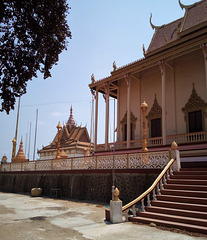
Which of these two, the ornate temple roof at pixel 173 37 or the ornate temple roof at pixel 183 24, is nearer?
the ornate temple roof at pixel 173 37

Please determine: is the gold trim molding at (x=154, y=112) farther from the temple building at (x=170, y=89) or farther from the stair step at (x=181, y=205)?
the stair step at (x=181, y=205)

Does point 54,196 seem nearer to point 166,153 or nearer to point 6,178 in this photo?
point 166,153

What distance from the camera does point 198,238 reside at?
555cm

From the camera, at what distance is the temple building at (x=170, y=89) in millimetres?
14195

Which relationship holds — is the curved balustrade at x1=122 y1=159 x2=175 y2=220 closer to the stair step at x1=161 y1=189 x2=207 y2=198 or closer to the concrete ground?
the stair step at x1=161 y1=189 x2=207 y2=198

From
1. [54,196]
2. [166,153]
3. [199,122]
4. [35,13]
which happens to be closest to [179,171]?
[166,153]

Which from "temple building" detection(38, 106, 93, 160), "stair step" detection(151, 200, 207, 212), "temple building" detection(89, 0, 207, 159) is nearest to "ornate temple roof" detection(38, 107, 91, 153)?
"temple building" detection(38, 106, 93, 160)

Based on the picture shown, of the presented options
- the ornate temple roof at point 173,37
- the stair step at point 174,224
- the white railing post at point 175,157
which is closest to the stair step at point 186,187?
the white railing post at point 175,157

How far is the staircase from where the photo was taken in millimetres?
6520

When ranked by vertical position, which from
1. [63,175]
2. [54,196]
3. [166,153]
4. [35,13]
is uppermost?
[35,13]

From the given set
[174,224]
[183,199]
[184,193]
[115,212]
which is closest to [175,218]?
[174,224]

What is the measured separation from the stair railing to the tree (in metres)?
4.57

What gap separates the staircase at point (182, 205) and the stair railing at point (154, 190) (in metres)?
0.14

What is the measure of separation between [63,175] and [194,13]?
14.4 m
